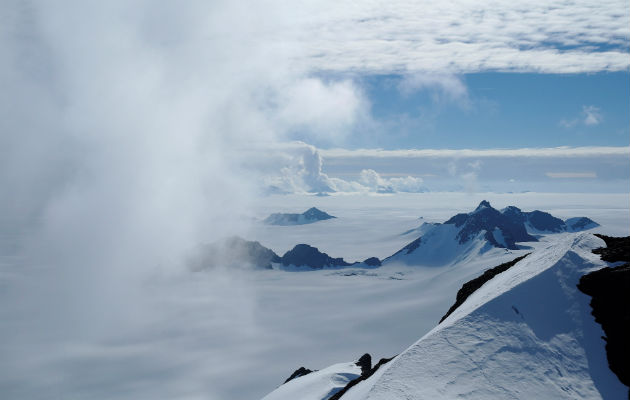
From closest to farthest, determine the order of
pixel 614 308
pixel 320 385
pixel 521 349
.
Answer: pixel 614 308 < pixel 521 349 < pixel 320 385

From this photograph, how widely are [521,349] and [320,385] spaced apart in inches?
1326

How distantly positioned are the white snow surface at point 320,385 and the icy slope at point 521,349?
21.9 metres

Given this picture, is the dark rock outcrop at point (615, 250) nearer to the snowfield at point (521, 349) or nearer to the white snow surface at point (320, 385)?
the snowfield at point (521, 349)

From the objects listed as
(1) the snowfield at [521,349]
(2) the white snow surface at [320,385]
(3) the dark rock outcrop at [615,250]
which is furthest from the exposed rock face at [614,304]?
(2) the white snow surface at [320,385]

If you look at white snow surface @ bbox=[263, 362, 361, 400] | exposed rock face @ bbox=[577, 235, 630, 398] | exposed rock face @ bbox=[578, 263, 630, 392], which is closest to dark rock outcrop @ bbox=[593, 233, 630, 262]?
exposed rock face @ bbox=[577, 235, 630, 398]

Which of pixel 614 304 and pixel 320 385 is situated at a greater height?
pixel 614 304

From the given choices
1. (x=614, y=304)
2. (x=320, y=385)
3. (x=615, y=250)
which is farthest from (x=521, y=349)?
Answer: (x=320, y=385)

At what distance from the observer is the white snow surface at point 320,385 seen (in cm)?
5322

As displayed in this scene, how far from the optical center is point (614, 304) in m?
28.5

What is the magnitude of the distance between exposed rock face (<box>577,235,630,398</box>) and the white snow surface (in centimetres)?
3127

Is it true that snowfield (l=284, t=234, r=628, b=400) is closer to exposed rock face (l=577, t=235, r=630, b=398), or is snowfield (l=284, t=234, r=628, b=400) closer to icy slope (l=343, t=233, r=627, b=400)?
icy slope (l=343, t=233, r=627, b=400)

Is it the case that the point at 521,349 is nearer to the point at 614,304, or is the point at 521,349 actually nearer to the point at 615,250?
the point at 614,304

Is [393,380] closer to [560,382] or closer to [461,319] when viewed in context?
[461,319]

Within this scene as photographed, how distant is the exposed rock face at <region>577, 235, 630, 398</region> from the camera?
2666cm
